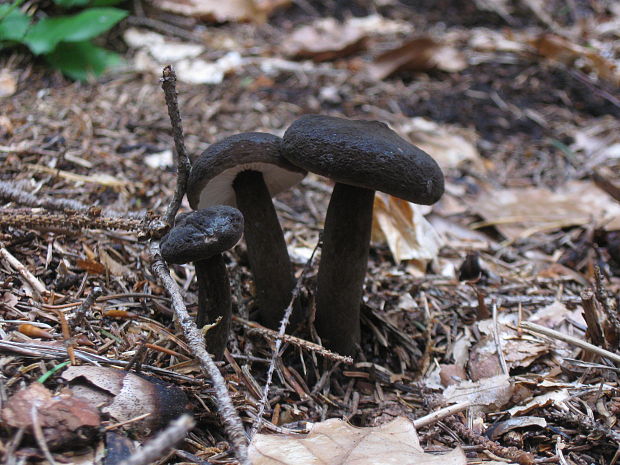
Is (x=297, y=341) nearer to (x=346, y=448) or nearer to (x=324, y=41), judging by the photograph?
(x=346, y=448)

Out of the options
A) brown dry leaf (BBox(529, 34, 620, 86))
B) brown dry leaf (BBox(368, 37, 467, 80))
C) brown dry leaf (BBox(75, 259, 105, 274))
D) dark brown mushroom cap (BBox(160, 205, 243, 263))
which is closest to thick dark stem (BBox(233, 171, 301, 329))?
dark brown mushroom cap (BBox(160, 205, 243, 263))

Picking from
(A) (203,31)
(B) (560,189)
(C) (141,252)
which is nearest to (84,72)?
(A) (203,31)

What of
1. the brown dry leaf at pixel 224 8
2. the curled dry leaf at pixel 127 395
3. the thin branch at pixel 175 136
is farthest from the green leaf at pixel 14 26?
the curled dry leaf at pixel 127 395

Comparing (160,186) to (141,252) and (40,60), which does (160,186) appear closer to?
(141,252)

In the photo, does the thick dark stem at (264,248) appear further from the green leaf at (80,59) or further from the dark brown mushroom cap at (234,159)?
the green leaf at (80,59)

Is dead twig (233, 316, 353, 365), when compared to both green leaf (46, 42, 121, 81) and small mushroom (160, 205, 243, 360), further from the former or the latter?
green leaf (46, 42, 121, 81)

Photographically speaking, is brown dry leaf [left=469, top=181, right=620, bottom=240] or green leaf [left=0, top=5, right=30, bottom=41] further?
green leaf [left=0, top=5, right=30, bottom=41]
